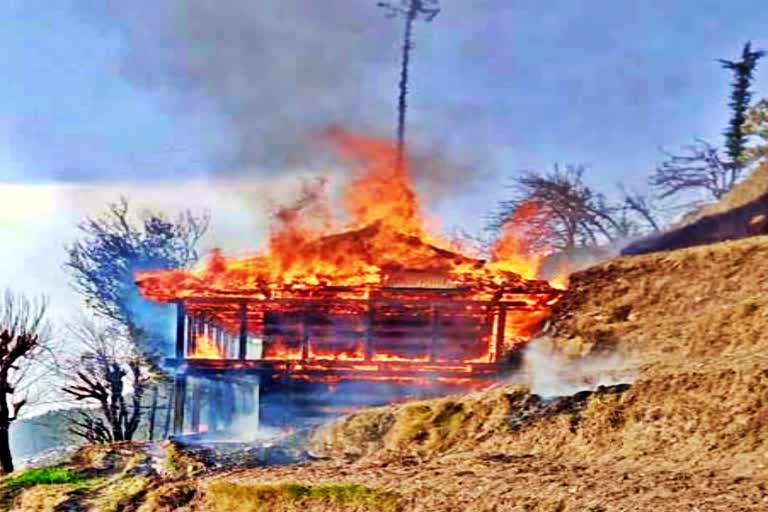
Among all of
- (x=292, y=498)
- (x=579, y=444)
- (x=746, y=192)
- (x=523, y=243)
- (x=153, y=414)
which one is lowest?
→ (x=153, y=414)

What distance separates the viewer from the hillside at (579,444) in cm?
783

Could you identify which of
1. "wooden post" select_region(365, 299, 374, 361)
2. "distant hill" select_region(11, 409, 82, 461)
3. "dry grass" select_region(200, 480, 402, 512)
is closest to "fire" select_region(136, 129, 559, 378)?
"wooden post" select_region(365, 299, 374, 361)

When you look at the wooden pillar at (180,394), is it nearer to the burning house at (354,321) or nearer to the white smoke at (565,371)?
the burning house at (354,321)

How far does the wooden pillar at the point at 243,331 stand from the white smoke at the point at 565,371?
4.97m

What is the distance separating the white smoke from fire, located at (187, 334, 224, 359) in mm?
5864

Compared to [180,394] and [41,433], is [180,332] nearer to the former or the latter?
[180,394]

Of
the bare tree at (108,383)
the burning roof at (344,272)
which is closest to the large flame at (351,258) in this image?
the burning roof at (344,272)

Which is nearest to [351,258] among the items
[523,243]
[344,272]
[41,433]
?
[344,272]

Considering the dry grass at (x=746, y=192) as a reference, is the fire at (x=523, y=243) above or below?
below

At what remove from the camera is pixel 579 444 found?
9.79 meters

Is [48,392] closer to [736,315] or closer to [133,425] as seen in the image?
[133,425]

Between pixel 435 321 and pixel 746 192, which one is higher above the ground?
pixel 746 192

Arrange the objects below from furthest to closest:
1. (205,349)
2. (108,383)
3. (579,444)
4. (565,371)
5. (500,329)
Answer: (108,383)
(205,349)
(500,329)
(565,371)
(579,444)

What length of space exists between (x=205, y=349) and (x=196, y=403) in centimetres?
161
